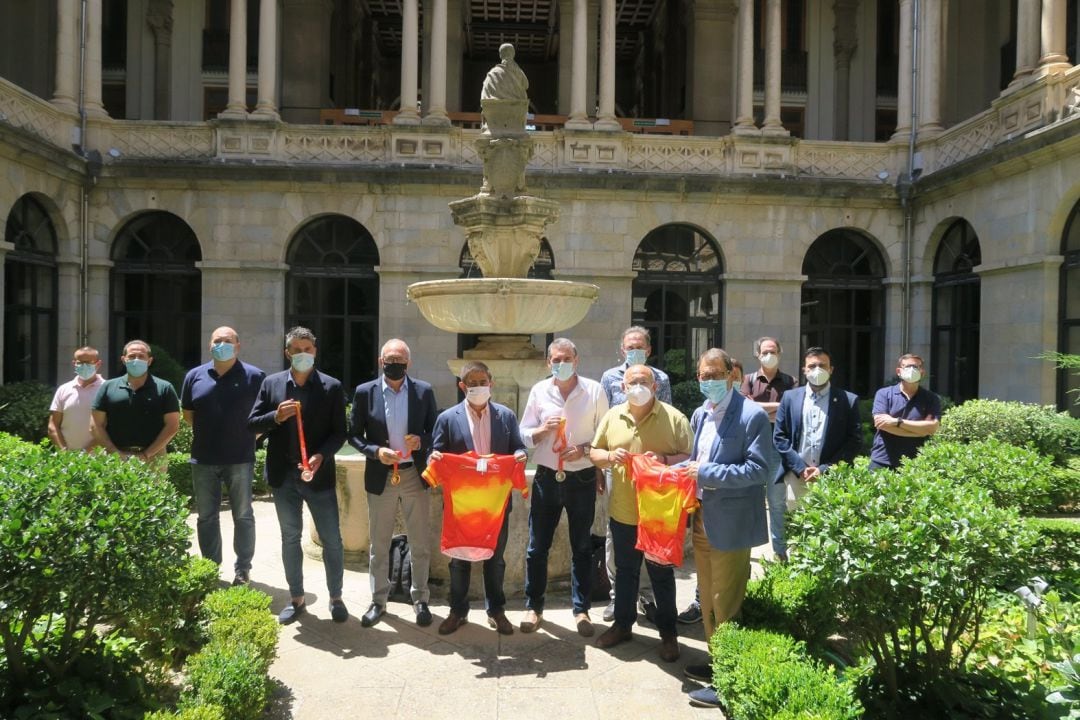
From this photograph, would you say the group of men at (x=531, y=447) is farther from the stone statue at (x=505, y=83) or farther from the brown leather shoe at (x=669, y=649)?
the stone statue at (x=505, y=83)

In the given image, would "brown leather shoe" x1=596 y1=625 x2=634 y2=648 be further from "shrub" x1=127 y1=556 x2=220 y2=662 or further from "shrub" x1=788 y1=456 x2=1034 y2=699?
"shrub" x1=127 y1=556 x2=220 y2=662

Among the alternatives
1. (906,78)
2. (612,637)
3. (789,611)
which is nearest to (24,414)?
Result: (612,637)

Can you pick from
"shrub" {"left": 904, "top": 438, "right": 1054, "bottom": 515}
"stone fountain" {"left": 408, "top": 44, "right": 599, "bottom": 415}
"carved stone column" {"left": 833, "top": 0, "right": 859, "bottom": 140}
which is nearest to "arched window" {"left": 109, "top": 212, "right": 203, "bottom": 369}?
"stone fountain" {"left": 408, "top": 44, "right": 599, "bottom": 415}

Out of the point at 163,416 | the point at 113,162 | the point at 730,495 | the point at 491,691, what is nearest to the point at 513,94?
the point at 163,416

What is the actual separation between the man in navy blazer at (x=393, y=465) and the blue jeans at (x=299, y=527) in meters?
0.30

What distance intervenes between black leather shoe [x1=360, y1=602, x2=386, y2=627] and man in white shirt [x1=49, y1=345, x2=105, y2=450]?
361 cm

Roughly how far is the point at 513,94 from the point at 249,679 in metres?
6.93

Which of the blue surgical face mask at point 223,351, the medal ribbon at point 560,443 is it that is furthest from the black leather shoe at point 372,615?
the blue surgical face mask at point 223,351

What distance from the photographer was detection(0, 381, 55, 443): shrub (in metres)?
13.6

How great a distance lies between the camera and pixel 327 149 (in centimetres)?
2006

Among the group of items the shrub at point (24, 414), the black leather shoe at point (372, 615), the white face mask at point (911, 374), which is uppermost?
the white face mask at point (911, 374)

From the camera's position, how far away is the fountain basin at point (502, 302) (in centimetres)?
820

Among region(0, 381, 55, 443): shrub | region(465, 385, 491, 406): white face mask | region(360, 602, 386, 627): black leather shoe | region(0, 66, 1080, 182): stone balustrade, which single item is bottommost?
region(360, 602, 386, 627): black leather shoe

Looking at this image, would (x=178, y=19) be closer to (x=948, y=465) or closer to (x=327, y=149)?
(x=327, y=149)
